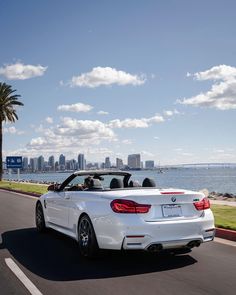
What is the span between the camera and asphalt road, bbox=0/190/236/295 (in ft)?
19.0

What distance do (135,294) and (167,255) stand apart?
2401 millimetres

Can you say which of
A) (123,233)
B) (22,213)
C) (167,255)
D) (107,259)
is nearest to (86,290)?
(123,233)

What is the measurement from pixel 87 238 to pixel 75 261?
1.38 feet

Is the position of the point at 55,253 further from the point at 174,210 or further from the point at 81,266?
the point at 174,210

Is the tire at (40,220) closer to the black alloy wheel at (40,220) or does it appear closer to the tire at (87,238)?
the black alloy wheel at (40,220)

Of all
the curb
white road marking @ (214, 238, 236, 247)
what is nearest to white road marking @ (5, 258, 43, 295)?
white road marking @ (214, 238, 236, 247)

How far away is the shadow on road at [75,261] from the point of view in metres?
Result: 6.64

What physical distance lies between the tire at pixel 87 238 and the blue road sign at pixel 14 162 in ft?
127

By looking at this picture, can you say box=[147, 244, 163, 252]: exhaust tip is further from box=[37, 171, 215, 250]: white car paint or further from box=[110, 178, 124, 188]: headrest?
box=[110, 178, 124, 188]: headrest

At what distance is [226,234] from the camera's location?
998 cm

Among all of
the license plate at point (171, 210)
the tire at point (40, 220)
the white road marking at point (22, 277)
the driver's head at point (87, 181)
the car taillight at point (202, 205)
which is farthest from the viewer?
the tire at point (40, 220)

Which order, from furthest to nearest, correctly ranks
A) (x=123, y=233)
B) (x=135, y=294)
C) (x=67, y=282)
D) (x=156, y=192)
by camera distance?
1. (x=156, y=192)
2. (x=123, y=233)
3. (x=67, y=282)
4. (x=135, y=294)

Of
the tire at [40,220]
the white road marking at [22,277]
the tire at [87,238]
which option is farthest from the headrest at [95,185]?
the tire at [40,220]

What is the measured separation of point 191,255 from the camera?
25.8 feet
